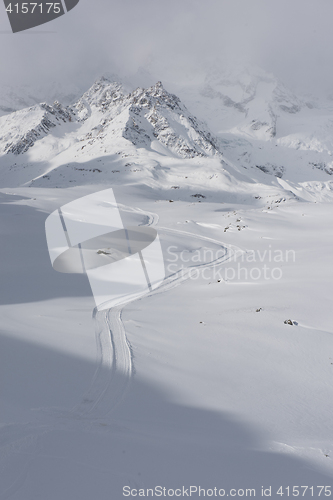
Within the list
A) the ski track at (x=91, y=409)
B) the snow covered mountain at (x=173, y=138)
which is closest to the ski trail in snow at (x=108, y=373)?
the ski track at (x=91, y=409)

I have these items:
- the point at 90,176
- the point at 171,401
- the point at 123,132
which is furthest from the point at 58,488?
the point at 123,132

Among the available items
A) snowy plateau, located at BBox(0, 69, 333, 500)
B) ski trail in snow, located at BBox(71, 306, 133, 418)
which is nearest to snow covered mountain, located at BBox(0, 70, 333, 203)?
snowy plateau, located at BBox(0, 69, 333, 500)

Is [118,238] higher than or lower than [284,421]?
lower

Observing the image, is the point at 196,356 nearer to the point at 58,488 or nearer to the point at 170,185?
the point at 58,488

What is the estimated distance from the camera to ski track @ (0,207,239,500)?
9.35ft

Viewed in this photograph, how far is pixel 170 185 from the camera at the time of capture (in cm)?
6875

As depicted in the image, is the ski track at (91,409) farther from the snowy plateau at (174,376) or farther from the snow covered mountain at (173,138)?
the snow covered mountain at (173,138)

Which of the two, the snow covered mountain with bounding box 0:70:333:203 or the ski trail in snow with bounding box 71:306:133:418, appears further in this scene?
the snow covered mountain with bounding box 0:70:333:203

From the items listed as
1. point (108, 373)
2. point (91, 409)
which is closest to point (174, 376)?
point (108, 373)

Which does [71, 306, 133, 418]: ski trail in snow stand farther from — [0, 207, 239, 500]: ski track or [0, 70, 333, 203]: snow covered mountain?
[0, 70, 333, 203]: snow covered mountain

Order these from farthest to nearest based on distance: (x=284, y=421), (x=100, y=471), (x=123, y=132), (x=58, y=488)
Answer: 1. (x=123, y=132)
2. (x=284, y=421)
3. (x=100, y=471)
4. (x=58, y=488)

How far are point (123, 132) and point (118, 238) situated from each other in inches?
3211

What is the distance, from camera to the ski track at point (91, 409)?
9.35 feet

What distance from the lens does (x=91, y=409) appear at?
3729 mm
